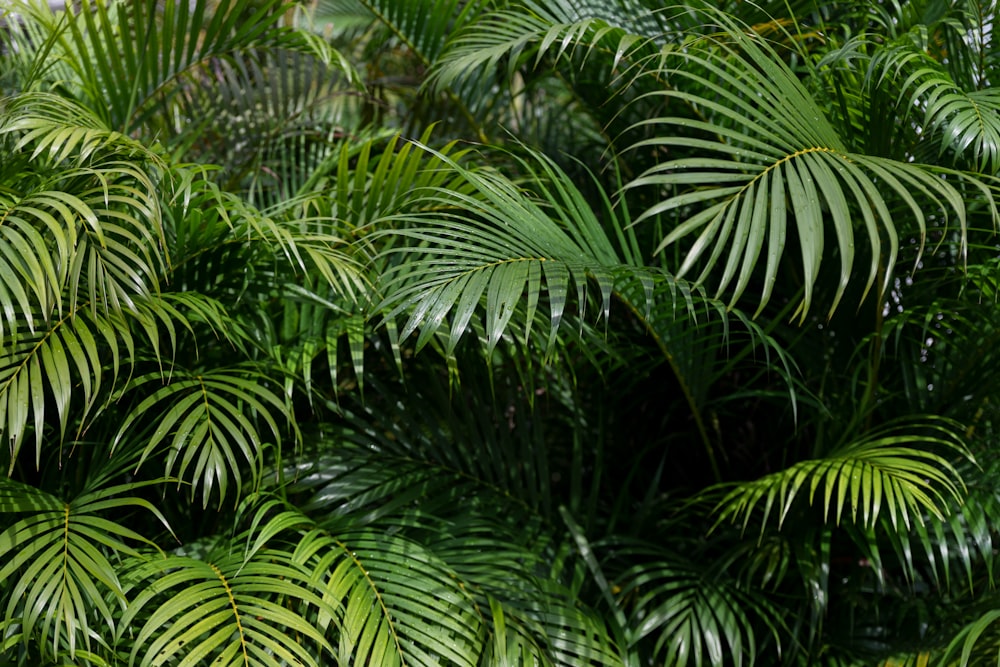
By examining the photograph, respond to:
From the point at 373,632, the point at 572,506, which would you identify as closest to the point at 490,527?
the point at 572,506

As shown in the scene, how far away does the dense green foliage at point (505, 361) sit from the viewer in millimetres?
1271

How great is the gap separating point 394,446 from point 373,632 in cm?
46

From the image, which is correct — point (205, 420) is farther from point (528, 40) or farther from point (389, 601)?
point (528, 40)

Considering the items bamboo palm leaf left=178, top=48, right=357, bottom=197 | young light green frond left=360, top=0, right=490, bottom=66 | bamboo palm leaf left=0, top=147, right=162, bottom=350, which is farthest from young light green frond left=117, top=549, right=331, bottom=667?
young light green frond left=360, top=0, right=490, bottom=66

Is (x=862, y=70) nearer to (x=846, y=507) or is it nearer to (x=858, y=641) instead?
(x=846, y=507)

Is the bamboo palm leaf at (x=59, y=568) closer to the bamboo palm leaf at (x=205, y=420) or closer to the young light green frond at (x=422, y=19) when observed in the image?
the bamboo palm leaf at (x=205, y=420)

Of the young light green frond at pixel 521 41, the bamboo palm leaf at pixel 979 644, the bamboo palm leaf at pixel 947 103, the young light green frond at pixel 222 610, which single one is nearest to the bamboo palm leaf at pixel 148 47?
the young light green frond at pixel 521 41

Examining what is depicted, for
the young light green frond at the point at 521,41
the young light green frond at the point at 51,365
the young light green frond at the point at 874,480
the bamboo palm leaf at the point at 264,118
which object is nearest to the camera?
the young light green frond at the point at 51,365

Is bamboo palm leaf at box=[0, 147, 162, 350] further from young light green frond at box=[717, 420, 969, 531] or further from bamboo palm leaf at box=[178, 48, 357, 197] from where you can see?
young light green frond at box=[717, 420, 969, 531]

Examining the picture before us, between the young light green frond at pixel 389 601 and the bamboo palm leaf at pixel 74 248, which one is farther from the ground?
the bamboo palm leaf at pixel 74 248

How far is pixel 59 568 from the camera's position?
1244mm

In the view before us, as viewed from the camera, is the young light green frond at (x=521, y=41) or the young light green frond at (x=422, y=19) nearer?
the young light green frond at (x=521, y=41)

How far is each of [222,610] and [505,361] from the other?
2.76ft

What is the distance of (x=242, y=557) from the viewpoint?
4.56 feet
